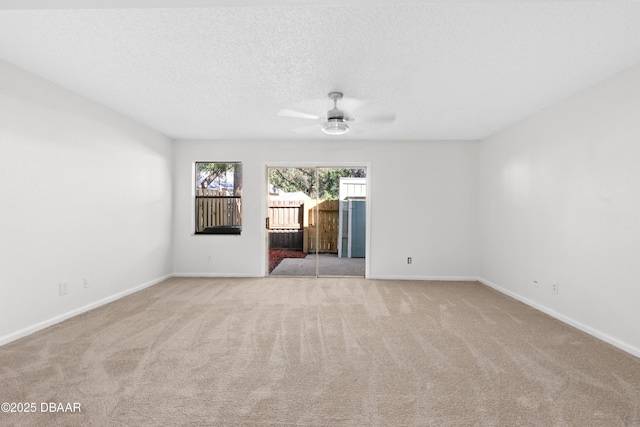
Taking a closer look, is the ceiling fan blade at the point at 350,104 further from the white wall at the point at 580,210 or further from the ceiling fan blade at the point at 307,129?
the white wall at the point at 580,210

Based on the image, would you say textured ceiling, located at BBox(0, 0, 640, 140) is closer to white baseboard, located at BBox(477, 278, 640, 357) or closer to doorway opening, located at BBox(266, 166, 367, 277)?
doorway opening, located at BBox(266, 166, 367, 277)

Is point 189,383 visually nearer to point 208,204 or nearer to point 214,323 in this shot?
point 214,323

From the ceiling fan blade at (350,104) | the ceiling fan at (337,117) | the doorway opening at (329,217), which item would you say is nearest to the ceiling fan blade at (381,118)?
the ceiling fan at (337,117)

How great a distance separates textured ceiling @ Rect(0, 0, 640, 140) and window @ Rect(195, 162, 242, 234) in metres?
1.87

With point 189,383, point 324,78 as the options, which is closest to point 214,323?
point 189,383

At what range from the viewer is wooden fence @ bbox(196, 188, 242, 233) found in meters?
5.46

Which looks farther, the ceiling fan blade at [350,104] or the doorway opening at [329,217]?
the doorway opening at [329,217]

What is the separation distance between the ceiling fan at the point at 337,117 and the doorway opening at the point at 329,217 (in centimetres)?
128

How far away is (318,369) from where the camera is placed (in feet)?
7.17

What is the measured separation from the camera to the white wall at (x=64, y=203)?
2.65 meters

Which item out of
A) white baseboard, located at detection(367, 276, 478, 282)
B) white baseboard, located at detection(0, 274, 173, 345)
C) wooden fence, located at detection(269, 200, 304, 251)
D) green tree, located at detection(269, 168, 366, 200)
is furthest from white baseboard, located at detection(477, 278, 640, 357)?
white baseboard, located at detection(0, 274, 173, 345)

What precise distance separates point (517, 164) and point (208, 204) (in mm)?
4925

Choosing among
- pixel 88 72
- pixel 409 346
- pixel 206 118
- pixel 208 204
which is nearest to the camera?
pixel 409 346

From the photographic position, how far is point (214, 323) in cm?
310
